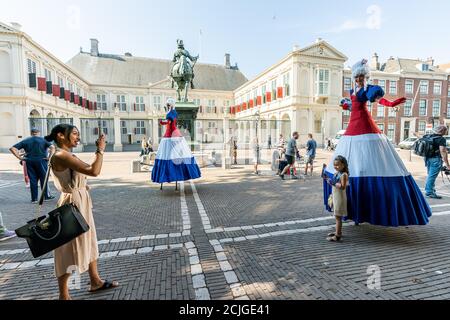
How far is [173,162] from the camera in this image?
7.21m

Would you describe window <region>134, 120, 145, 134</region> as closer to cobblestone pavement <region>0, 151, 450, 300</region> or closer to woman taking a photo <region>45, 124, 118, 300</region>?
cobblestone pavement <region>0, 151, 450, 300</region>

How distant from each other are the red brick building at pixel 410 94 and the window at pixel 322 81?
9153mm

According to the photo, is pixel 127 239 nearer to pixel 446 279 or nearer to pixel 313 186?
pixel 446 279

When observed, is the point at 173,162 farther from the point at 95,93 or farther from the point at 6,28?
the point at 95,93

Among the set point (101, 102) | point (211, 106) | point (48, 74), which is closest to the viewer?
point (48, 74)

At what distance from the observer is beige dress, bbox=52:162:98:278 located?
2439 millimetres

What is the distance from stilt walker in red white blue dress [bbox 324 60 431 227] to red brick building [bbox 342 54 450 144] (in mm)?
35402

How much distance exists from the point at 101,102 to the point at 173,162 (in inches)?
1566

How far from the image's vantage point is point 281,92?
3095 centimetres

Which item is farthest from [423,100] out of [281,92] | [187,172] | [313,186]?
[187,172]

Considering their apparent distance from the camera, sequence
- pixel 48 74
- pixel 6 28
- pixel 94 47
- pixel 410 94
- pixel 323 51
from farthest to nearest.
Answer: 1. pixel 94 47
2. pixel 410 94
3. pixel 323 51
4. pixel 48 74
5. pixel 6 28

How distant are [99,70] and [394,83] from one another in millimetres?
45294

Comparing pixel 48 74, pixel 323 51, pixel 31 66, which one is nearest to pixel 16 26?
pixel 31 66

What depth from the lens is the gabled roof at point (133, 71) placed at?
42.7 metres
